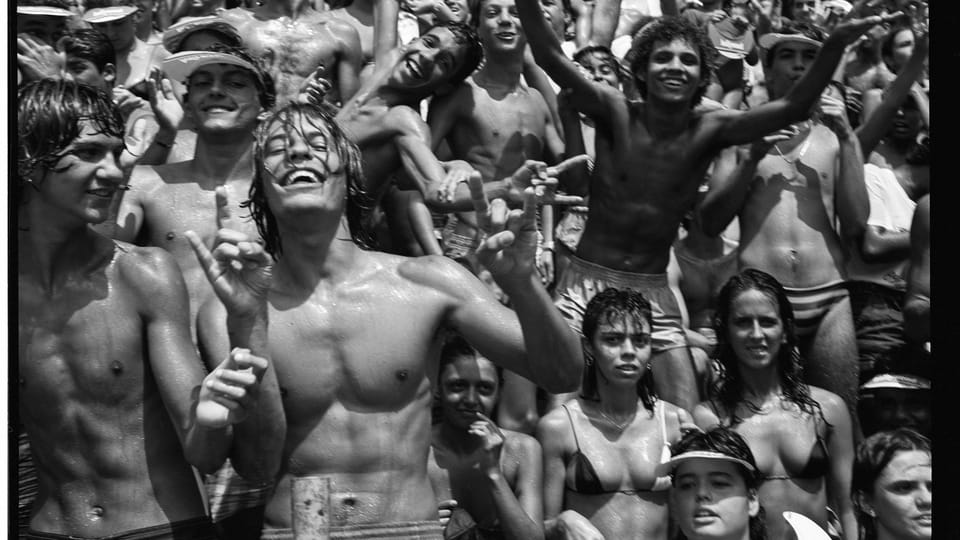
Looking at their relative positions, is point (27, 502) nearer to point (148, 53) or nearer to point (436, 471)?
point (436, 471)

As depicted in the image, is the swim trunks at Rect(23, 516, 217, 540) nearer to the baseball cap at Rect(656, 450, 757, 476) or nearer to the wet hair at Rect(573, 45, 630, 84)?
the baseball cap at Rect(656, 450, 757, 476)

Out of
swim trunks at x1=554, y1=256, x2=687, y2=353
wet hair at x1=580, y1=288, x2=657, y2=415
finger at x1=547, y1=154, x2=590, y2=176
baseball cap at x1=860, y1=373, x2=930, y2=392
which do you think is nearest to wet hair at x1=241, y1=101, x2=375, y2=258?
finger at x1=547, y1=154, x2=590, y2=176

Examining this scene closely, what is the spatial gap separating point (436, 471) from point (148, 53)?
2759mm

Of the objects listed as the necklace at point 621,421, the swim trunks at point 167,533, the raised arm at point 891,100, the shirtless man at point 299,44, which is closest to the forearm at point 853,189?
the raised arm at point 891,100

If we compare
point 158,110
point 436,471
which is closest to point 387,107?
point 158,110

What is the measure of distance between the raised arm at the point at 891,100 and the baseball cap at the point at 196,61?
2.99m

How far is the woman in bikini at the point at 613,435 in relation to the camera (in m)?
7.61

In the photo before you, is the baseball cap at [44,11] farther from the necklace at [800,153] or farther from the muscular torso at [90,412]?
the necklace at [800,153]

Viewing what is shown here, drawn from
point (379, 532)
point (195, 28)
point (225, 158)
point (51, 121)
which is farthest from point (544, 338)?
point (195, 28)

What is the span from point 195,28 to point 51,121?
65.3 inches

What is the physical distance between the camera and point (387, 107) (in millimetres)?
8641

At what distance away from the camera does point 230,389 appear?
19.7 feet

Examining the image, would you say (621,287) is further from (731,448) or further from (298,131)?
(298,131)

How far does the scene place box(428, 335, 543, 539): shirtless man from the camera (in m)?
7.28
